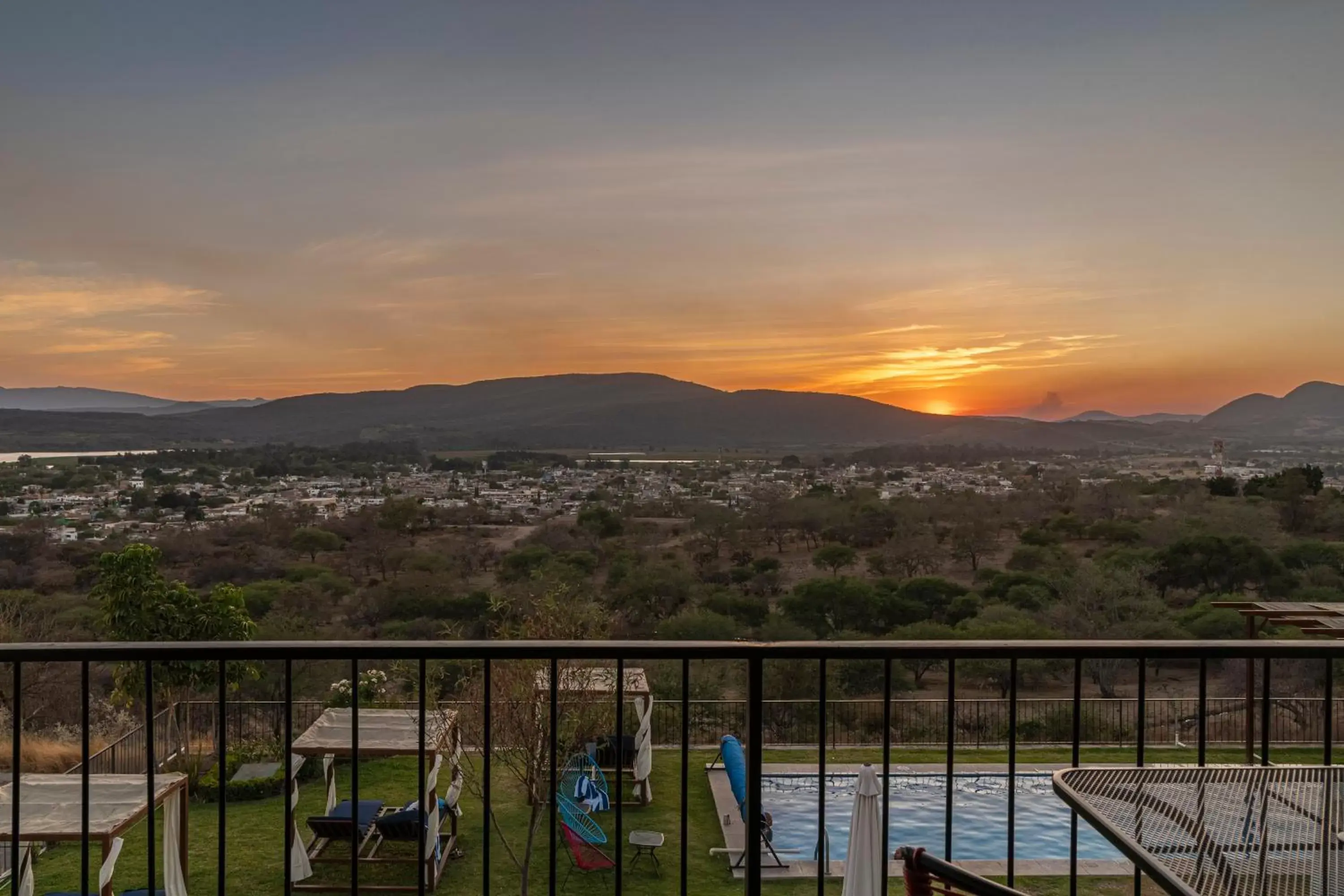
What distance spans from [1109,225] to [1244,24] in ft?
22.7

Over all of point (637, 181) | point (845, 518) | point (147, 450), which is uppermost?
point (637, 181)

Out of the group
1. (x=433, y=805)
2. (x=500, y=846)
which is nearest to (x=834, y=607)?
(x=500, y=846)

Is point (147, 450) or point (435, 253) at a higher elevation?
point (435, 253)

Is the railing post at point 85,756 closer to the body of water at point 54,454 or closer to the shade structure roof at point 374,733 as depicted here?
the shade structure roof at point 374,733

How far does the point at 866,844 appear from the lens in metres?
2.69

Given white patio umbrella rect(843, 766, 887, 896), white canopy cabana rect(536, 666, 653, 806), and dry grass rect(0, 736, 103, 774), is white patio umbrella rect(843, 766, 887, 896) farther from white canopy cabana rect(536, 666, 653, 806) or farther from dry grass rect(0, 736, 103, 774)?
dry grass rect(0, 736, 103, 774)

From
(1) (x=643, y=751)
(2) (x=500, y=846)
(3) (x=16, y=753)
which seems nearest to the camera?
(3) (x=16, y=753)

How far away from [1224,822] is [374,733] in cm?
1182

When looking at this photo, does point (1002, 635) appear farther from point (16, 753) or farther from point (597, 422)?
point (597, 422)

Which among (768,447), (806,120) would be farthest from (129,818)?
(768,447)

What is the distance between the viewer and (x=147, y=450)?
39.9 meters

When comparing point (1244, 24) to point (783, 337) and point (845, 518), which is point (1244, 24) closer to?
point (783, 337)

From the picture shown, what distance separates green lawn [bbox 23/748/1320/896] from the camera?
12875 mm

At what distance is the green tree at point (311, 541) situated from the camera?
1323 inches
